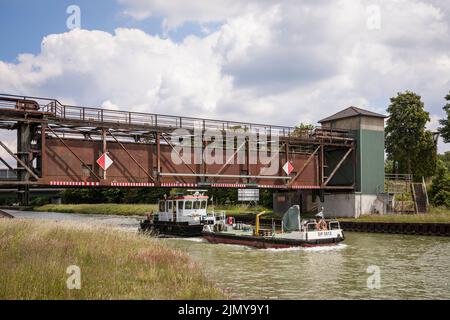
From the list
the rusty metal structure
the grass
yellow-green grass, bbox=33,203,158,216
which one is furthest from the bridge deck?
yellow-green grass, bbox=33,203,158,216

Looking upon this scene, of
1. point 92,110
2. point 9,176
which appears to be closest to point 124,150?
point 92,110

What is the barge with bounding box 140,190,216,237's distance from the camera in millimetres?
40594

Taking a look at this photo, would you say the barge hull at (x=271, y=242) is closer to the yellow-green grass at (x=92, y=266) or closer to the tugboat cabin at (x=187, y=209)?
the tugboat cabin at (x=187, y=209)

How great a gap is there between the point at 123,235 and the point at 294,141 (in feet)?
90.1

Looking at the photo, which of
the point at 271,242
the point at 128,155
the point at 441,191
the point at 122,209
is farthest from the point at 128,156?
the point at 122,209

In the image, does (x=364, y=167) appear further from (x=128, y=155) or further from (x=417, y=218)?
(x=128, y=155)

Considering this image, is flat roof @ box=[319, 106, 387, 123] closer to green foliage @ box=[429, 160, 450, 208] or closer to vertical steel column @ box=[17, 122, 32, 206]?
green foliage @ box=[429, 160, 450, 208]

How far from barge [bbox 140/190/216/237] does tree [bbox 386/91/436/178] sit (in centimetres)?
2966

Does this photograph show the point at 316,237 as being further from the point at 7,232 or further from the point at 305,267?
the point at 7,232

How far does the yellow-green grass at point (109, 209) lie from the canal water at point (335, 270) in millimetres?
51354

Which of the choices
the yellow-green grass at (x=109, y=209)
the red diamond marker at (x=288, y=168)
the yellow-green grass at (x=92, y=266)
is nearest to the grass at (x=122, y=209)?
the yellow-green grass at (x=109, y=209)

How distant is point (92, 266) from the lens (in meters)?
17.1

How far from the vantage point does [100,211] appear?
319 feet
